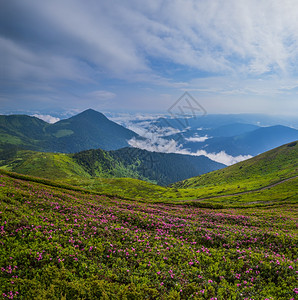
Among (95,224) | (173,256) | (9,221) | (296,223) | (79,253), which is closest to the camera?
(79,253)

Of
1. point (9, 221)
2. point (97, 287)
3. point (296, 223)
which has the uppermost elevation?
point (9, 221)

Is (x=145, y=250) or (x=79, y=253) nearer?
(x=79, y=253)

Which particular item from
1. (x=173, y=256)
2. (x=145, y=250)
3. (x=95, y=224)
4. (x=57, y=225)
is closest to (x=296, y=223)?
(x=173, y=256)

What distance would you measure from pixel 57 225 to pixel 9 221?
4.52 m

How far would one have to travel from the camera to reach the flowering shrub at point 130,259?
1120 centimetres

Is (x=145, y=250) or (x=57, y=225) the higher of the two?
(x=57, y=225)

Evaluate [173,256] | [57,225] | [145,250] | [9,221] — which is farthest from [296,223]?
[9,221]

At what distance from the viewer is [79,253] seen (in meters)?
14.4

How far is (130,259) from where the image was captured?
14.6 m

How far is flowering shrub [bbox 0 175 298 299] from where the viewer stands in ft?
36.8

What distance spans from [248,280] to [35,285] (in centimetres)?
1592

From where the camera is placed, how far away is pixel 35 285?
11.0 meters

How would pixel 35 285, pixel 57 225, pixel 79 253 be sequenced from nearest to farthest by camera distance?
pixel 35 285 → pixel 79 253 → pixel 57 225

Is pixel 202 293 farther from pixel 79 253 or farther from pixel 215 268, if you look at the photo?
pixel 79 253
